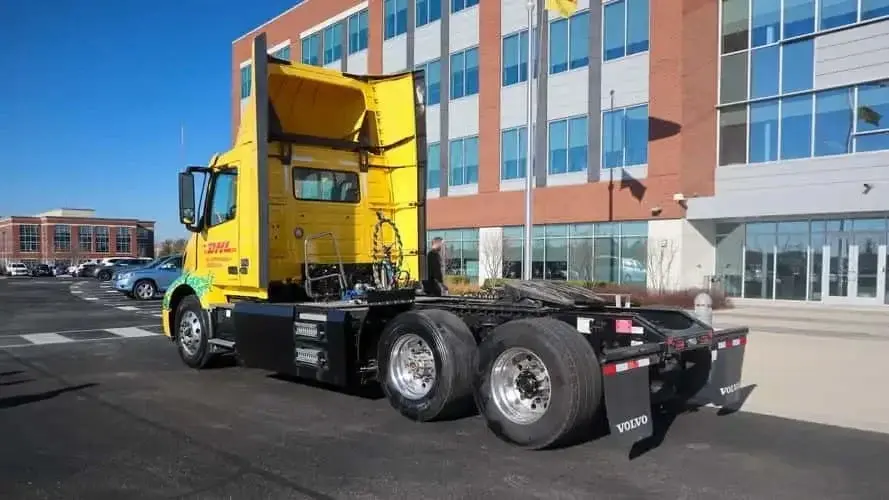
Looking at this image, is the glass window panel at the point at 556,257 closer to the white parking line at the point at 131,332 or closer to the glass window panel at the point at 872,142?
the glass window panel at the point at 872,142

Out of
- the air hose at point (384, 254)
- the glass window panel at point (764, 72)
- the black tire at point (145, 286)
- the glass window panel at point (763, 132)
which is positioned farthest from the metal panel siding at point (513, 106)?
the air hose at point (384, 254)

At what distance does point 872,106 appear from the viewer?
22.0m

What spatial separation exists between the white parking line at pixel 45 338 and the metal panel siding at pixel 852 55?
22.8 m

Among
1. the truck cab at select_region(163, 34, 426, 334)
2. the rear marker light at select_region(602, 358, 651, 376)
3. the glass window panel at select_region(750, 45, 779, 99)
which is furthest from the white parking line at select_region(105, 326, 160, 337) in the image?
the glass window panel at select_region(750, 45, 779, 99)

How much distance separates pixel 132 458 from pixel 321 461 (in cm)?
153

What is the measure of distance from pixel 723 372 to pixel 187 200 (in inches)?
285

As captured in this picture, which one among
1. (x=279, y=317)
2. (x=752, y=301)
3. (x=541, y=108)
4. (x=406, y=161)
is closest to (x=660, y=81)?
(x=541, y=108)

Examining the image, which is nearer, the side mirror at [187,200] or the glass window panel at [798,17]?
the side mirror at [187,200]

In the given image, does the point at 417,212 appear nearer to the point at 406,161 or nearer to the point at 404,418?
the point at 406,161

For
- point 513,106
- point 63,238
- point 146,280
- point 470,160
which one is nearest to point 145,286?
point 146,280

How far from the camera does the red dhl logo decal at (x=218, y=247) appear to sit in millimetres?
9367

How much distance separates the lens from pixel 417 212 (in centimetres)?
983

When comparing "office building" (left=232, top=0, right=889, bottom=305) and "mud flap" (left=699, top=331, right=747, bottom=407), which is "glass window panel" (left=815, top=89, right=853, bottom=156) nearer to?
"office building" (left=232, top=0, right=889, bottom=305)

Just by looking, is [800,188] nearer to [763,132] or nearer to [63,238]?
[763,132]
